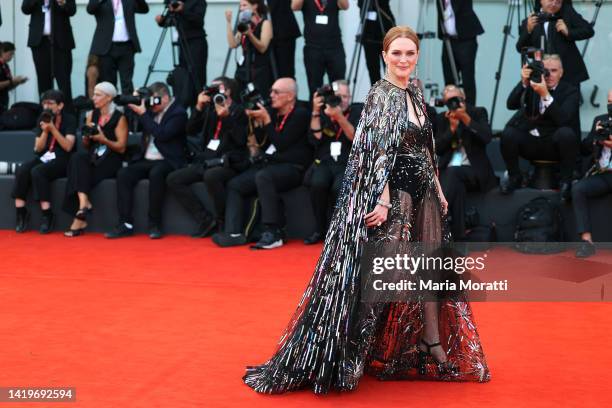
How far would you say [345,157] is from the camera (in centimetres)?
845

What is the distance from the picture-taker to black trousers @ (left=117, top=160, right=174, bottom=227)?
29.3ft

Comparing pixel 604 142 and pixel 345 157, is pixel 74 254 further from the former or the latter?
pixel 604 142

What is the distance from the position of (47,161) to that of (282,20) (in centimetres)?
254

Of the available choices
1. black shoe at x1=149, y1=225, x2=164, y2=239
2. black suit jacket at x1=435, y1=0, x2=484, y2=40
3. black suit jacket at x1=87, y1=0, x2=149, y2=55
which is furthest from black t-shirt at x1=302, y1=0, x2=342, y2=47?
black shoe at x1=149, y1=225, x2=164, y2=239

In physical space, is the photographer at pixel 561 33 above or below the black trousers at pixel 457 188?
above

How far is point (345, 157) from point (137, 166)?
194 cm

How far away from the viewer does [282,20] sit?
973cm

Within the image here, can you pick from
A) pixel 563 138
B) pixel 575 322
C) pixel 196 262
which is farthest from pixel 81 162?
pixel 575 322

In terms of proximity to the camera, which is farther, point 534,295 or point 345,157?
point 345,157

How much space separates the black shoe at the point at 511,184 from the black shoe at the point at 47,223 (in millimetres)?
3956

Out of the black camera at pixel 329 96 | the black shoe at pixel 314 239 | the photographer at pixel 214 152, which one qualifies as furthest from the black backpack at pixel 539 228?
the photographer at pixel 214 152

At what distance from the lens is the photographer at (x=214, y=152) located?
876 cm

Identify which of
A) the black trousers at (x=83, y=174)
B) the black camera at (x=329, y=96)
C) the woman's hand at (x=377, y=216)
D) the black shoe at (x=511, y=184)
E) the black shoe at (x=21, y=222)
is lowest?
the black shoe at (x=21, y=222)

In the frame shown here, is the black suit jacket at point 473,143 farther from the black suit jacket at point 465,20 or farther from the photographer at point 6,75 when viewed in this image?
the photographer at point 6,75
